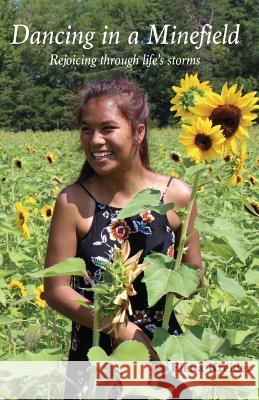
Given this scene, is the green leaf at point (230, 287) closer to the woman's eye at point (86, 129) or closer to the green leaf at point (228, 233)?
the green leaf at point (228, 233)

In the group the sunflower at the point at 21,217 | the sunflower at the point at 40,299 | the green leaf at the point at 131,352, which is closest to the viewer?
the green leaf at the point at 131,352

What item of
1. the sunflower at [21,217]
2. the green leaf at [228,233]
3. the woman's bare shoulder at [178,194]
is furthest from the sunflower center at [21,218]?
the green leaf at [228,233]

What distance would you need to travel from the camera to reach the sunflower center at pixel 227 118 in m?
1.23

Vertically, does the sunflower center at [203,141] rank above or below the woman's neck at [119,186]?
below

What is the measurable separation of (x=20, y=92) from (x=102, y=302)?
30.5 m

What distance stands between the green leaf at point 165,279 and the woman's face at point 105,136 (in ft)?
1.47

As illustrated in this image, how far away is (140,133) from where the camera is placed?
1672mm

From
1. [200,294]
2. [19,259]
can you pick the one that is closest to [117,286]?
[200,294]

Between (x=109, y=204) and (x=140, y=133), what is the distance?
0.19m

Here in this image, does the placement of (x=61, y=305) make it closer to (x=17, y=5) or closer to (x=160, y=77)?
(x=160, y=77)

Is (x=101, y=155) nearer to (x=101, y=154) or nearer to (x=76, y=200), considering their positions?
(x=101, y=154)

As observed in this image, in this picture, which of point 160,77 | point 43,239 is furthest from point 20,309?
point 160,77

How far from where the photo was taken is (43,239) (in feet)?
10.2

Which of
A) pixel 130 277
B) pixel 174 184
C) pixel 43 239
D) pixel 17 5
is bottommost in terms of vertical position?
pixel 130 277
